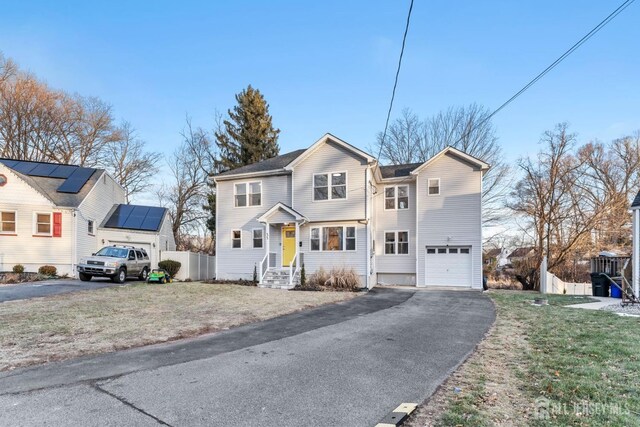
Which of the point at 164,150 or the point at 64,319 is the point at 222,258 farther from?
the point at 164,150

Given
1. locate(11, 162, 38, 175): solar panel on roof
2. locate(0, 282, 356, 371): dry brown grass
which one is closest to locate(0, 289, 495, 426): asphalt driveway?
locate(0, 282, 356, 371): dry brown grass

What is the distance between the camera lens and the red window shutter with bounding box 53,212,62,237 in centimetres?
1952

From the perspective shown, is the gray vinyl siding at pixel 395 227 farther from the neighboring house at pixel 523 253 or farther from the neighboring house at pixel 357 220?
the neighboring house at pixel 523 253

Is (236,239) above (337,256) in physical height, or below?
Answer: above

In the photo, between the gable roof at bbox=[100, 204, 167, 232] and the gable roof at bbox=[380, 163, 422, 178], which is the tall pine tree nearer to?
the gable roof at bbox=[100, 204, 167, 232]

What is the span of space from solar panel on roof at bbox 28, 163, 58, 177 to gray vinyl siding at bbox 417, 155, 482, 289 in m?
22.4

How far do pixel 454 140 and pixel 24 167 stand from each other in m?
32.1

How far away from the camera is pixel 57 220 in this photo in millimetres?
19609

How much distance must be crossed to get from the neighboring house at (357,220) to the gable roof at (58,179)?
9342 millimetres

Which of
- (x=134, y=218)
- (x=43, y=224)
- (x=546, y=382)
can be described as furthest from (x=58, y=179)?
(x=546, y=382)

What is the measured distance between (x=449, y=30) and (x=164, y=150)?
108 feet

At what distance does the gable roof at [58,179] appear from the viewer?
20.0m

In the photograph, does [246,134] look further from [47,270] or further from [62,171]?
[47,270]

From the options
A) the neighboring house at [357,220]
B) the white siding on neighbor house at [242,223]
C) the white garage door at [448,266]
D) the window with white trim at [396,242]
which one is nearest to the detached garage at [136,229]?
the white siding on neighbor house at [242,223]
